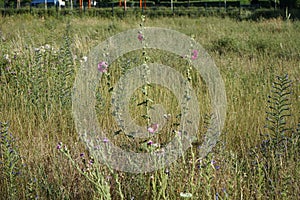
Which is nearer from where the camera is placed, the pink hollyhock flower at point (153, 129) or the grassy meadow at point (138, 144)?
the pink hollyhock flower at point (153, 129)

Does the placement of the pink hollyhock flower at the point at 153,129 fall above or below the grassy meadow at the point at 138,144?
above

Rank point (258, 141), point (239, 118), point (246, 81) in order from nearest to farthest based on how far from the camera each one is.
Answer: point (258, 141) < point (239, 118) < point (246, 81)

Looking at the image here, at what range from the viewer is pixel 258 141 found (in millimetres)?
3303

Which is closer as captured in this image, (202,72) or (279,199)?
(279,199)

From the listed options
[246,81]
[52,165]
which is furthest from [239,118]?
[52,165]

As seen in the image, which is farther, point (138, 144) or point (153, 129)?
point (138, 144)

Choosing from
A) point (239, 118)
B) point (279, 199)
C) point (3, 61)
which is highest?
point (3, 61)

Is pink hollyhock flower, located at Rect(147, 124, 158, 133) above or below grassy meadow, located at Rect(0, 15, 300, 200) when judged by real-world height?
above

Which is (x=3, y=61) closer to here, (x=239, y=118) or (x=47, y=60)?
(x=47, y=60)

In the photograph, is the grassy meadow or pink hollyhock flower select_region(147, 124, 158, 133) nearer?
pink hollyhock flower select_region(147, 124, 158, 133)

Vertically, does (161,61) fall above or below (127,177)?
above

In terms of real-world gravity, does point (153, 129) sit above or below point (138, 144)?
above

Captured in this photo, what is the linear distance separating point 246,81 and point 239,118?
122 cm

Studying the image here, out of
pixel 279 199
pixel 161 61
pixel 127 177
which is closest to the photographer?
pixel 279 199
